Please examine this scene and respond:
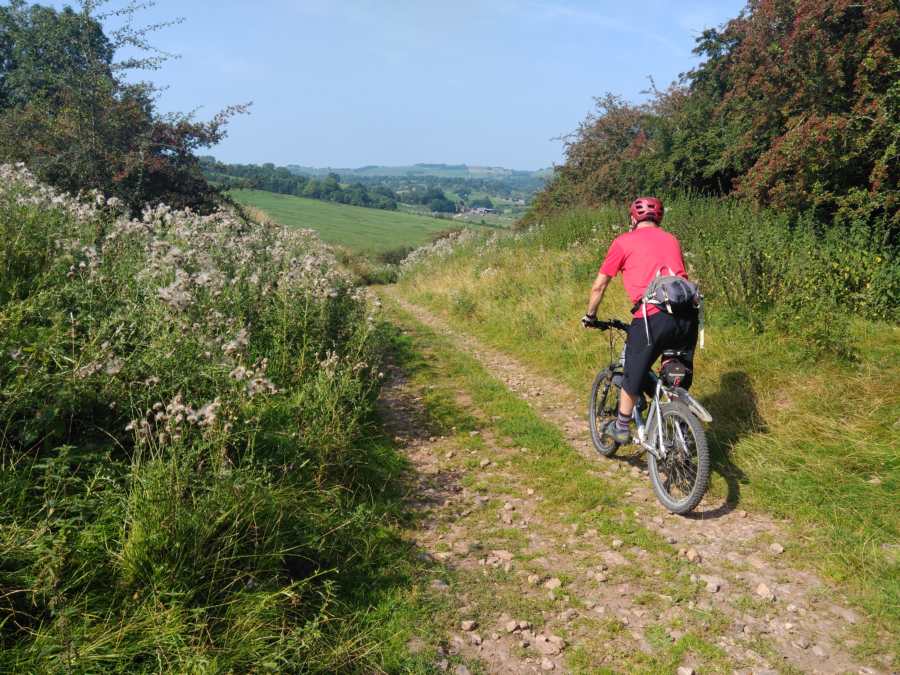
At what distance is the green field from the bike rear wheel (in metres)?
29.9

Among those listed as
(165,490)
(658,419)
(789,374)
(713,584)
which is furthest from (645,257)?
(165,490)

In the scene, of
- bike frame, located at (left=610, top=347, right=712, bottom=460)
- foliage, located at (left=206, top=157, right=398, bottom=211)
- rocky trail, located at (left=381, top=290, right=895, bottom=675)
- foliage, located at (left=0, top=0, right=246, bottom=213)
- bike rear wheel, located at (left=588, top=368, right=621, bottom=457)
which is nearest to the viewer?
rocky trail, located at (left=381, top=290, right=895, bottom=675)

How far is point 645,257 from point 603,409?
6.13 feet

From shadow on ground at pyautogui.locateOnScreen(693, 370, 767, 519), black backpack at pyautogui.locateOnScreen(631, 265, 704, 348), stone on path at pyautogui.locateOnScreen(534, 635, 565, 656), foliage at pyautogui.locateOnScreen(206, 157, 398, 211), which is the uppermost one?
foliage at pyautogui.locateOnScreen(206, 157, 398, 211)

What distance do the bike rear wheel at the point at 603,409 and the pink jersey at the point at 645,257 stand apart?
1227 mm

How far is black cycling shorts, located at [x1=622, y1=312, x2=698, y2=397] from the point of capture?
484cm

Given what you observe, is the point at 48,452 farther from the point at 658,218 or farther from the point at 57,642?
the point at 658,218

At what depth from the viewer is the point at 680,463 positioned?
481 cm

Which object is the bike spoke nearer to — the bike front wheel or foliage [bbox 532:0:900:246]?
the bike front wheel

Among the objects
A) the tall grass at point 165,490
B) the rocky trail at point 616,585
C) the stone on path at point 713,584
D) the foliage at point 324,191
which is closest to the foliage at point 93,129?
the tall grass at point 165,490

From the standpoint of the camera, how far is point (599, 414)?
6.31m

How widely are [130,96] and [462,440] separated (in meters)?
11.1

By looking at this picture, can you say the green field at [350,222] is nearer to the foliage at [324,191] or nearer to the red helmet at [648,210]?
the foliage at [324,191]

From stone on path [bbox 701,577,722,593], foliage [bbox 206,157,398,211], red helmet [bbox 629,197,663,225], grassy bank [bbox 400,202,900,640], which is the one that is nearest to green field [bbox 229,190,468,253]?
foliage [bbox 206,157,398,211]
